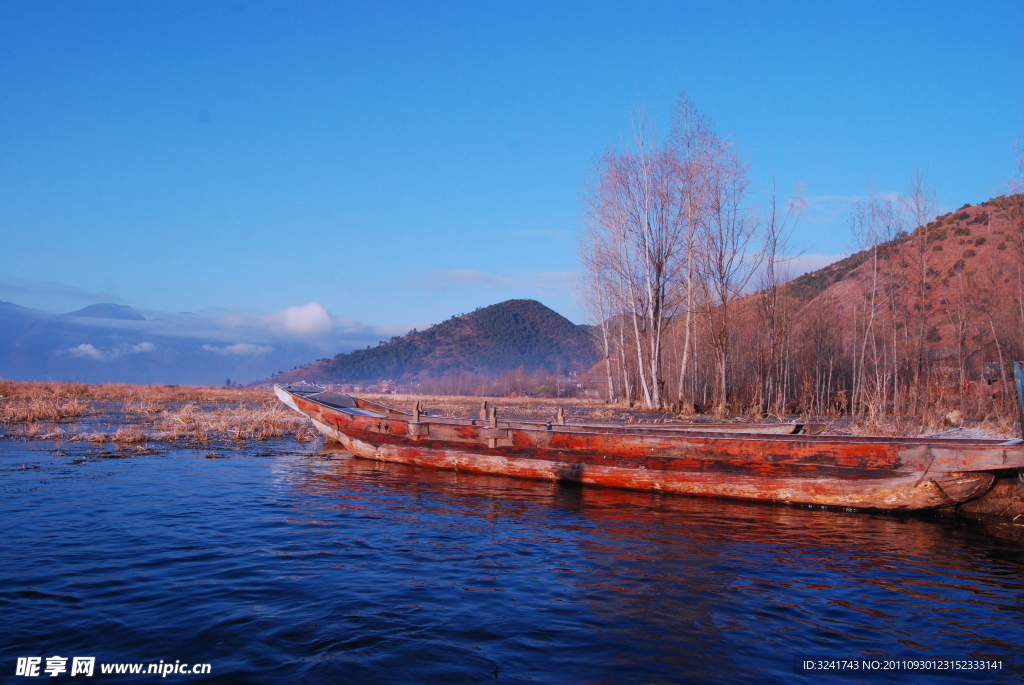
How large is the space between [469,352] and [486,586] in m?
96.2

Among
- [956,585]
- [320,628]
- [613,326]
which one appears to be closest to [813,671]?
[956,585]

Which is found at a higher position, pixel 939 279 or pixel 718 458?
pixel 939 279

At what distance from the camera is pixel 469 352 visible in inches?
4013

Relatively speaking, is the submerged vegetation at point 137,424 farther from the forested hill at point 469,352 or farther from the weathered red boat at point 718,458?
the forested hill at point 469,352

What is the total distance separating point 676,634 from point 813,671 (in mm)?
958

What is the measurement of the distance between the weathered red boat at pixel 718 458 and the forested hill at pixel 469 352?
3133 inches

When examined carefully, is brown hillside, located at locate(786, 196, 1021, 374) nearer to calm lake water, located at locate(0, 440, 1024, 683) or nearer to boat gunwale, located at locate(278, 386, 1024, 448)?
boat gunwale, located at locate(278, 386, 1024, 448)

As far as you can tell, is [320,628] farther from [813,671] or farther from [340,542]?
[813,671]

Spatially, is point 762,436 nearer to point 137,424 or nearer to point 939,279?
point 137,424

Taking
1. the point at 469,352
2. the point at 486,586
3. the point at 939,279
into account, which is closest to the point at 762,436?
the point at 486,586

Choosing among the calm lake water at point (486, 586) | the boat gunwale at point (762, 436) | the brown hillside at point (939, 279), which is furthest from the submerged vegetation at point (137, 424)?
the brown hillside at point (939, 279)

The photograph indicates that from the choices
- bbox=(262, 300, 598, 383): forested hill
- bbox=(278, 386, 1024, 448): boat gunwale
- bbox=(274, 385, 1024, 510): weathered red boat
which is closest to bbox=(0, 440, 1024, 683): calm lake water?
bbox=(274, 385, 1024, 510): weathered red boat

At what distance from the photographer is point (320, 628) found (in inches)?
193

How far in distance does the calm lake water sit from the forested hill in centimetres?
8361
